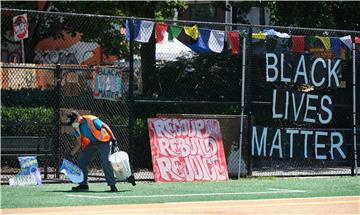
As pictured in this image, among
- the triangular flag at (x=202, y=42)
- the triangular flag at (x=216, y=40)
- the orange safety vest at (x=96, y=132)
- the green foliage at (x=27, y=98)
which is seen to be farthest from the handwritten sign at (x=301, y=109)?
the green foliage at (x=27, y=98)

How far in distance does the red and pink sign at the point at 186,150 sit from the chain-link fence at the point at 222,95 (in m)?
0.33

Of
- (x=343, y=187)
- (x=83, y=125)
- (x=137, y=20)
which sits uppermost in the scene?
(x=137, y=20)

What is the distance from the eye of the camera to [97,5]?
998 inches

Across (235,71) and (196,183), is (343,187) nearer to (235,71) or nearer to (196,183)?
(196,183)

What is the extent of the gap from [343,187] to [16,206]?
689 centimetres

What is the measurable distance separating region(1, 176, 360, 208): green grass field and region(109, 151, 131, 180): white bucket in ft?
1.06

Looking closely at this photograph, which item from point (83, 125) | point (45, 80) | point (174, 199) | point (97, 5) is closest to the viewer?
point (174, 199)

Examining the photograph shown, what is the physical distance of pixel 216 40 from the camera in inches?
714

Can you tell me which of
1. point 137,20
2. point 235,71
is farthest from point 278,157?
point 137,20

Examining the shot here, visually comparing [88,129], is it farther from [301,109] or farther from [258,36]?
[301,109]

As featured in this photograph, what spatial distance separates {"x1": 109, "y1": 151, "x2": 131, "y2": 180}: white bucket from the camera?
14.9 meters

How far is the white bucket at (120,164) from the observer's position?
1487 cm

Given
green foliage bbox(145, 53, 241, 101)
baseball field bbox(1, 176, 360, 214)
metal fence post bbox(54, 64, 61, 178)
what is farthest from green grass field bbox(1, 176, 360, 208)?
green foliage bbox(145, 53, 241, 101)

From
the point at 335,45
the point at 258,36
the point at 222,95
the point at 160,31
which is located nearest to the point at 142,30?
the point at 160,31
